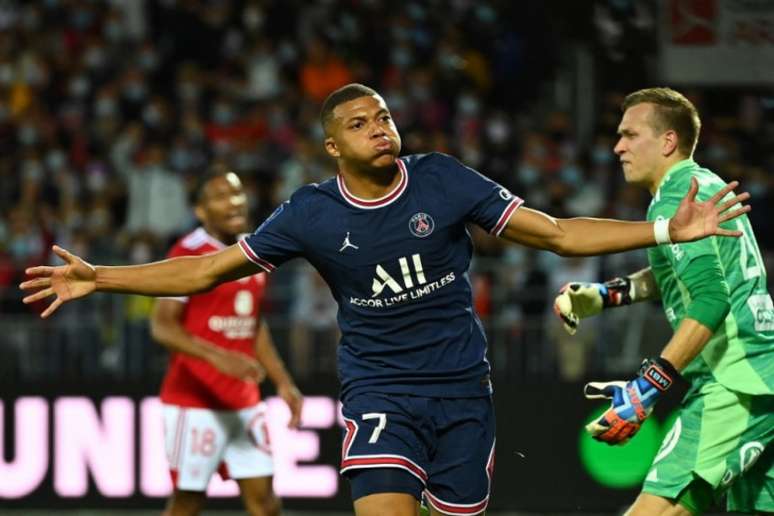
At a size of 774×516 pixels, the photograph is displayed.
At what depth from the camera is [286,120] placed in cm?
1659

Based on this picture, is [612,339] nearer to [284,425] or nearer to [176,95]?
[284,425]

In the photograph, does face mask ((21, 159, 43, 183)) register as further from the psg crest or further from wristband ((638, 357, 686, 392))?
wristband ((638, 357, 686, 392))

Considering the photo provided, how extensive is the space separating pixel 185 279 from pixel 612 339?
6.90m

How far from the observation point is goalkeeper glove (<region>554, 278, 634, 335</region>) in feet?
20.9

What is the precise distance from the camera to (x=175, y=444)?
27.7 ft

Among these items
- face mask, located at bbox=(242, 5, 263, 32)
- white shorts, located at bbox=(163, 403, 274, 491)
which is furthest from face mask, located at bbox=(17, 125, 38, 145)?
white shorts, located at bbox=(163, 403, 274, 491)

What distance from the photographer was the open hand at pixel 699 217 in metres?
5.43

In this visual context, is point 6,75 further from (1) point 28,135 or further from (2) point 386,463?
(2) point 386,463

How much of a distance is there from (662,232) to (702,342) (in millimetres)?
528

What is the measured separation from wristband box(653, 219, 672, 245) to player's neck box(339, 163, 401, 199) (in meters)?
1.07

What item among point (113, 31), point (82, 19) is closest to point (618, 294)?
point (113, 31)

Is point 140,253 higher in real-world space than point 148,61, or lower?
lower

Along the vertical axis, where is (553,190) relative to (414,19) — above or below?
below

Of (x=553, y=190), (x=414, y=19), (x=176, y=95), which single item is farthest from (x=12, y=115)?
(x=553, y=190)
